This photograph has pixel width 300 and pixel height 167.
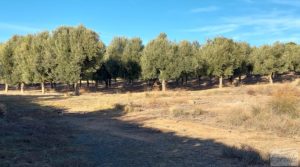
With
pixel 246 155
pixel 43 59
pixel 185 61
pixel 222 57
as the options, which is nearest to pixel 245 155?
pixel 246 155

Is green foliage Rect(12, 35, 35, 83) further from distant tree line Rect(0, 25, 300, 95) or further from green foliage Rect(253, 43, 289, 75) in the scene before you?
green foliage Rect(253, 43, 289, 75)

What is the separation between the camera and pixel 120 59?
77.9m

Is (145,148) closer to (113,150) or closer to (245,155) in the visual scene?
(113,150)

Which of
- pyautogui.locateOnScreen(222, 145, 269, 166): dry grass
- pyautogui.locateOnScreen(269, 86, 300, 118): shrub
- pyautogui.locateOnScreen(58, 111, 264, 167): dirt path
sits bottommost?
pyautogui.locateOnScreen(58, 111, 264, 167): dirt path

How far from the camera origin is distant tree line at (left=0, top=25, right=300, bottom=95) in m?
55.2

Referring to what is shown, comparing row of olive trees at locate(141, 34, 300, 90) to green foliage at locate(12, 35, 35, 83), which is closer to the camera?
green foliage at locate(12, 35, 35, 83)

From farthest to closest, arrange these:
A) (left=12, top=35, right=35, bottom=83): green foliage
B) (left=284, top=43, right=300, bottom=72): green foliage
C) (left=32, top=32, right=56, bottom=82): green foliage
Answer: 1. (left=284, top=43, right=300, bottom=72): green foliage
2. (left=12, top=35, right=35, bottom=83): green foliage
3. (left=32, top=32, right=56, bottom=82): green foliage

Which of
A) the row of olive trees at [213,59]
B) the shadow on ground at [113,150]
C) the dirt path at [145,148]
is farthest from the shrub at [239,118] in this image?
the row of olive trees at [213,59]

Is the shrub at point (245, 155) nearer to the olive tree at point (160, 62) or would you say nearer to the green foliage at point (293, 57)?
the olive tree at point (160, 62)

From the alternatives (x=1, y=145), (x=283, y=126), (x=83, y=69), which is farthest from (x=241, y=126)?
(x=83, y=69)

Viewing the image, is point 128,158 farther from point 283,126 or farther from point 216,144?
point 283,126

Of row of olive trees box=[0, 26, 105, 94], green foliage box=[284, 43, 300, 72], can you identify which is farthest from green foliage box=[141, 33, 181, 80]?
green foliage box=[284, 43, 300, 72]

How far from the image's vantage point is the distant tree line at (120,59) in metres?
55.2

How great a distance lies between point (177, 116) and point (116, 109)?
7.53 meters
